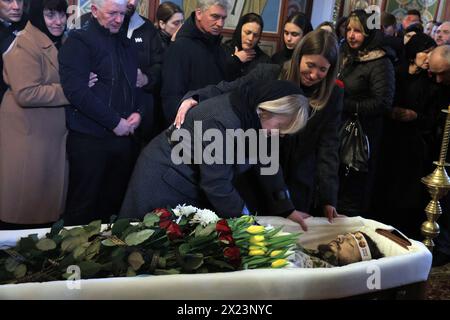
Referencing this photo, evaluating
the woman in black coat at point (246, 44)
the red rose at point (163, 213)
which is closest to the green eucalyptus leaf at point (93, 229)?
the red rose at point (163, 213)

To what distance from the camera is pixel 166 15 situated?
3781mm

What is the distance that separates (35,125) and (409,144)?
97.5 inches

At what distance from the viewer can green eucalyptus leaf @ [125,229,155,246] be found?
1.88 m

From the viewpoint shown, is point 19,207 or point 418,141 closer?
point 19,207

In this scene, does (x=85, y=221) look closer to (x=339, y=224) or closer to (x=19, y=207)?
(x=19, y=207)

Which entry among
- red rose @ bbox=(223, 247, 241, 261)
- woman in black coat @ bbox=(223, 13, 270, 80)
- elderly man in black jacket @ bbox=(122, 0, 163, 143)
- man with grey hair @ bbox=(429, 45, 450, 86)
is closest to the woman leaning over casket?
elderly man in black jacket @ bbox=(122, 0, 163, 143)

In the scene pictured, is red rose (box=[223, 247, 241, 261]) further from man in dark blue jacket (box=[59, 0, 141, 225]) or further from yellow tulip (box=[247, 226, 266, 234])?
man in dark blue jacket (box=[59, 0, 141, 225])

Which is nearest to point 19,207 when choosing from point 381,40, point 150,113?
point 150,113

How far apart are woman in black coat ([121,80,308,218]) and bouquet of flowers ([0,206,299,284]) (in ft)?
0.41

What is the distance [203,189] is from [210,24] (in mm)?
1291

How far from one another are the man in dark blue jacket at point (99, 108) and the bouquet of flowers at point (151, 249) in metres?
0.92

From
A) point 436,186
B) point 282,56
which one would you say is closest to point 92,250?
point 436,186

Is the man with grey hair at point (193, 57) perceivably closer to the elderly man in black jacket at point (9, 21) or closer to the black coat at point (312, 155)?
the black coat at point (312, 155)

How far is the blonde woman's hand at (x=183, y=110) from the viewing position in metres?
2.22
